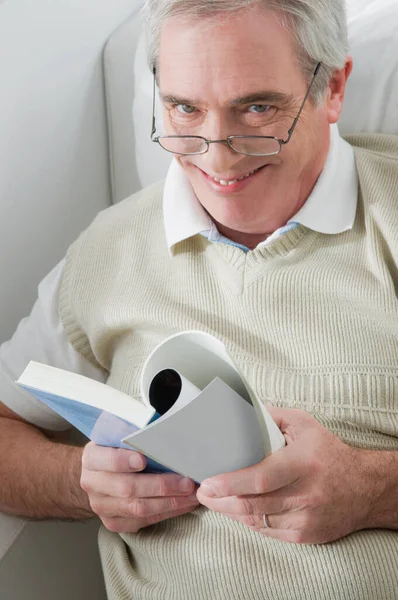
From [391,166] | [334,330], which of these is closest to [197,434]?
[334,330]

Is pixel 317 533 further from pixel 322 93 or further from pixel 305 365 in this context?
pixel 322 93

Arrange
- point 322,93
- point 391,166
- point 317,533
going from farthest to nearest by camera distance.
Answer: point 391,166 < point 322,93 < point 317,533

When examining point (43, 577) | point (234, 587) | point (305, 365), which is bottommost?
point (43, 577)

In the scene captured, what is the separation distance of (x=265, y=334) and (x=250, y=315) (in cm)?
4

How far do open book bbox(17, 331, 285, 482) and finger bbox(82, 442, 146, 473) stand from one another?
103 mm

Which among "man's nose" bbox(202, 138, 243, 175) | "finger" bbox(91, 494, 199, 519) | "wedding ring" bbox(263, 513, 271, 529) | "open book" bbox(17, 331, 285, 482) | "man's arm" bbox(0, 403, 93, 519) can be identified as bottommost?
"man's arm" bbox(0, 403, 93, 519)

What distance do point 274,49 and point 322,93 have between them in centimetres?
14

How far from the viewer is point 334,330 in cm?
136

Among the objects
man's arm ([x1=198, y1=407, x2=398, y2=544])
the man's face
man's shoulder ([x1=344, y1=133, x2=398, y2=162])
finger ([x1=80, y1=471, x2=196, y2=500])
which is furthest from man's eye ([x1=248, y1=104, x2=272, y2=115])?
finger ([x1=80, y1=471, x2=196, y2=500])

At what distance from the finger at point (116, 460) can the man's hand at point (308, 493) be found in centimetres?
10

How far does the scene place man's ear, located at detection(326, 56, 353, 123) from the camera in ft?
4.57

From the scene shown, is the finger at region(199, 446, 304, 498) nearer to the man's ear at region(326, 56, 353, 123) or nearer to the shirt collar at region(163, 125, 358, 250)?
the shirt collar at region(163, 125, 358, 250)

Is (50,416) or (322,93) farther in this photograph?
(50,416)

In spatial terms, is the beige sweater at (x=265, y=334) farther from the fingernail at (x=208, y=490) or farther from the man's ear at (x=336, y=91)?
the fingernail at (x=208, y=490)
